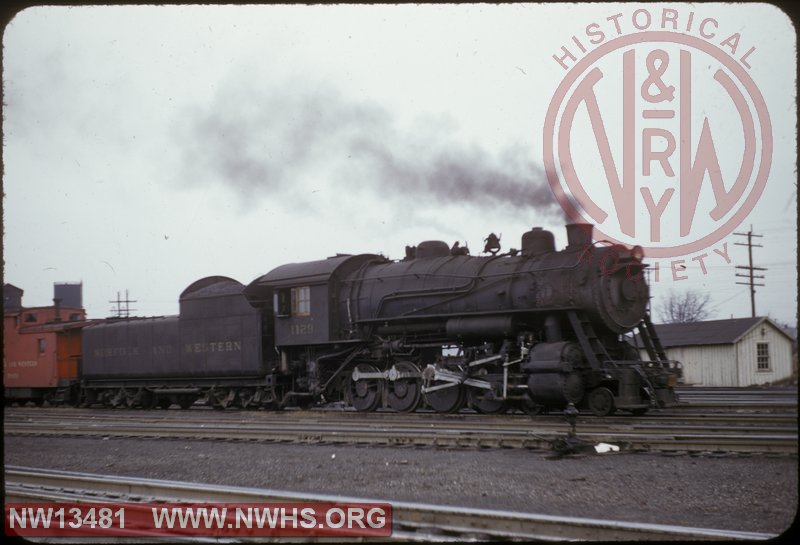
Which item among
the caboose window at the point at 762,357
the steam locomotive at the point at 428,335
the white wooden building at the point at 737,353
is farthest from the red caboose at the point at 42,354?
the caboose window at the point at 762,357

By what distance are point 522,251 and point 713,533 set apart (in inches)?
426

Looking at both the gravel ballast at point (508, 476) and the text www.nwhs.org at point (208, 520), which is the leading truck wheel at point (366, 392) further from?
the text www.nwhs.org at point (208, 520)

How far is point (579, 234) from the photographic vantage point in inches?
Answer: 578

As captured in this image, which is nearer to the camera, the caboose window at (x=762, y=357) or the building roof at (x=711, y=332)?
the building roof at (x=711, y=332)

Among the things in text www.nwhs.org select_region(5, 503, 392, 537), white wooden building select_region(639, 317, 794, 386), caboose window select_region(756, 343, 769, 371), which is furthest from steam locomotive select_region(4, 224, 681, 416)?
caboose window select_region(756, 343, 769, 371)

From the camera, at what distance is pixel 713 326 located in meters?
39.2

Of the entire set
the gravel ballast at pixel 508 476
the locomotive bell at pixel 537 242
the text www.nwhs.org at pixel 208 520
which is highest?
the locomotive bell at pixel 537 242

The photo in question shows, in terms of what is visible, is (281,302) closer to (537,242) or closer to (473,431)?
(537,242)

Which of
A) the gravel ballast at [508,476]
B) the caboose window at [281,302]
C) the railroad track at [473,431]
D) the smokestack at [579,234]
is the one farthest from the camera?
the caboose window at [281,302]

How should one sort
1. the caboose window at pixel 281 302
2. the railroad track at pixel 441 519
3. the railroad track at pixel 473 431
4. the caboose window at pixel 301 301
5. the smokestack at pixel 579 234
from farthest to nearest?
the caboose window at pixel 281 302 < the caboose window at pixel 301 301 < the smokestack at pixel 579 234 < the railroad track at pixel 473 431 < the railroad track at pixel 441 519

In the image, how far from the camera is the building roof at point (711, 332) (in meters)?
36.0

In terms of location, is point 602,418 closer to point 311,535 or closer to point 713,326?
point 311,535

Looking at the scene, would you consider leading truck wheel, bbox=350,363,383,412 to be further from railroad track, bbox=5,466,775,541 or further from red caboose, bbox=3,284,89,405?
red caboose, bbox=3,284,89,405

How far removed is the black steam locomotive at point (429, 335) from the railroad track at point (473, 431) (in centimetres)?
99
